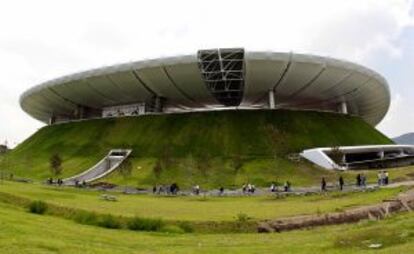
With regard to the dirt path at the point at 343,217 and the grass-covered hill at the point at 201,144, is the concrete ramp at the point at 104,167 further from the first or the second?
the dirt path at the point at 343,217

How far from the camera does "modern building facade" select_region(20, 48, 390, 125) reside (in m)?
82.9

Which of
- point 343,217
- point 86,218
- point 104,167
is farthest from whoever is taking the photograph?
point 104,167

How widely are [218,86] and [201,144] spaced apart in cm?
1145

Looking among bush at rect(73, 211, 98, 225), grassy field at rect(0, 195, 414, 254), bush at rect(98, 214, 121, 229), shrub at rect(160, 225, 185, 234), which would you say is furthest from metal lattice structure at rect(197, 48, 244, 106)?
grassy field at rect(0, 195, 414, 254)

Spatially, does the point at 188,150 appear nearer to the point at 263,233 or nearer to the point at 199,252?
the point at 263,233

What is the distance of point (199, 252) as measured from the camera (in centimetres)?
1822

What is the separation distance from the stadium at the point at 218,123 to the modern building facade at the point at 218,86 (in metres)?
0.18

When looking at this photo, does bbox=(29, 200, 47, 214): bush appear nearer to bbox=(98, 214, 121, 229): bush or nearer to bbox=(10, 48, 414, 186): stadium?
bbox=(98, 214, 121, 229): bush

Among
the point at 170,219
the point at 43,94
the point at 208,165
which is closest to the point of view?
the point at 170,219

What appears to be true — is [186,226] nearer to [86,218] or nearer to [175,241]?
[86,218]

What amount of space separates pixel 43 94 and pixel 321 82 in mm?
50690

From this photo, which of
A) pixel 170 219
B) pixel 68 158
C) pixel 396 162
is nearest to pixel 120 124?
pixel 68 158

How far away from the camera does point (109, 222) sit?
87.3 feet

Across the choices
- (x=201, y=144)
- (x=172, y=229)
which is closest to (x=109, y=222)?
(x=172, y=229)
